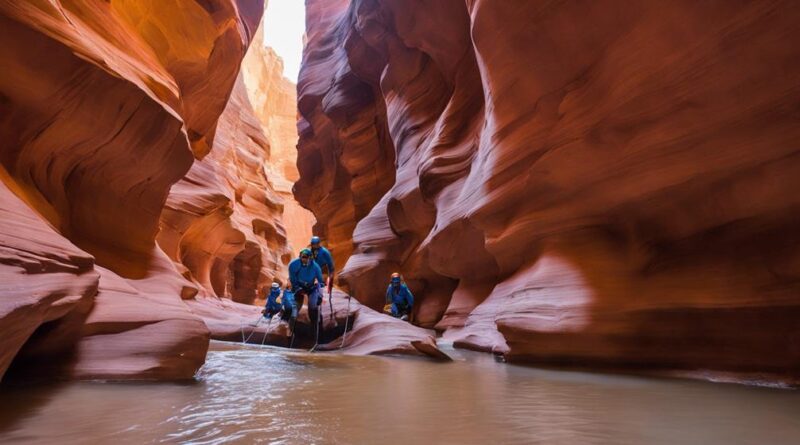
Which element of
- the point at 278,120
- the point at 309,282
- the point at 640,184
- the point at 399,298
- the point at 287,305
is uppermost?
the point at 278,120

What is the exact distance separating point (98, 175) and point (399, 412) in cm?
532

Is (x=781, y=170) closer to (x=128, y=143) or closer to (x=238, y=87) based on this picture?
(x=128, y=143)

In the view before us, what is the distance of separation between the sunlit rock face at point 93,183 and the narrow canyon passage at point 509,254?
0.08ft

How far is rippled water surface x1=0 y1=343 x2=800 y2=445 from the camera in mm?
1825

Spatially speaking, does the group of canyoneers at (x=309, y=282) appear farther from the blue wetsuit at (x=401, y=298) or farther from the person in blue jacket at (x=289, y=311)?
the blue wetsuit at (x=401, y=298)

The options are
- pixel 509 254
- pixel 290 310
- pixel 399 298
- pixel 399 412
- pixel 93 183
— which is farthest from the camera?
pixel 399 298

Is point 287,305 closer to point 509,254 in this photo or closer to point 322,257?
point 322,257

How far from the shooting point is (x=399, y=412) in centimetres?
233

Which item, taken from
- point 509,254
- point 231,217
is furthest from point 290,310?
point 231,217

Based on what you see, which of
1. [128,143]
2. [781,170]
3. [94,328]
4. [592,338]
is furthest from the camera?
[128,143]

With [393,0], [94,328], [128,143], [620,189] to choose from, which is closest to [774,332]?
[620,189]

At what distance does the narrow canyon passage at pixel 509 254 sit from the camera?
89.2 inches

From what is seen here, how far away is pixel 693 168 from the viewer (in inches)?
158

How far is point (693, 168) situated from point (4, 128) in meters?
6.45
